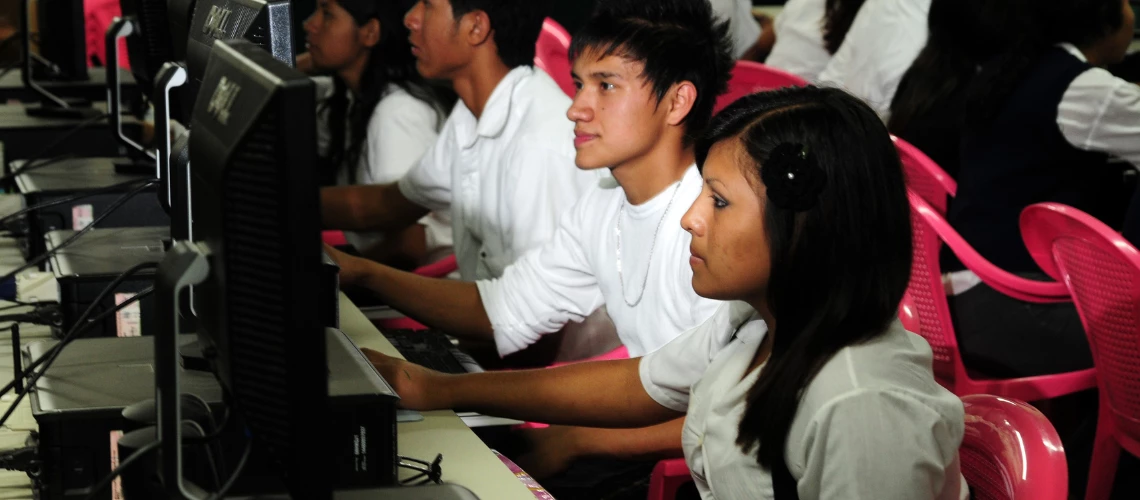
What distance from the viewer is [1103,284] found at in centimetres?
207

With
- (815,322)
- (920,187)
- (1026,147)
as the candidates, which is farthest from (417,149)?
(815,322)

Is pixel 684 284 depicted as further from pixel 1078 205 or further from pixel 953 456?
pixel 1078 205

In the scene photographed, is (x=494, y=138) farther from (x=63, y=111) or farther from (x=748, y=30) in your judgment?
(x=748, y=30)

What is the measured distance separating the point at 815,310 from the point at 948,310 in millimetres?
1255

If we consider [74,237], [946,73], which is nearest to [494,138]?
[74,237]

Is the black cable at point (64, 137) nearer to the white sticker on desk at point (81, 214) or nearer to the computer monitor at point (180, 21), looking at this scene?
the white sticker on desk at point (81, 214)

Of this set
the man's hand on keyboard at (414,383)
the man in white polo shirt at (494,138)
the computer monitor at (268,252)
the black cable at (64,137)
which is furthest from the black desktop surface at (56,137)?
the computer monitor at (268,252)

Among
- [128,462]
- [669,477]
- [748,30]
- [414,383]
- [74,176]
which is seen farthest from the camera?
[748,30]

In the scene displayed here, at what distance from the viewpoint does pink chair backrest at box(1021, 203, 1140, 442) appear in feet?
6.56

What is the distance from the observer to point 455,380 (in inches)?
67.3

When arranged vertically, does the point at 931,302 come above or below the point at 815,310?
below

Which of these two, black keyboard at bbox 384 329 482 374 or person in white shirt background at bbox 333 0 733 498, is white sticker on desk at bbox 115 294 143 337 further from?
person in white shirt background at bbox 333 0 733 498

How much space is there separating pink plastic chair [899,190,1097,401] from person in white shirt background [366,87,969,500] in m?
1.00

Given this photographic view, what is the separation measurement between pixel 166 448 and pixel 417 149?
90.3 inches
